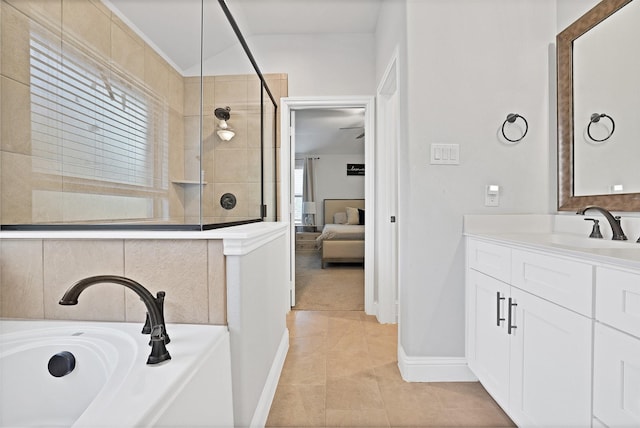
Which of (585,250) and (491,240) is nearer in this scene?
(585,250)

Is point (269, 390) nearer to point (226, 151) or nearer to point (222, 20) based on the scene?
point (226, 151)

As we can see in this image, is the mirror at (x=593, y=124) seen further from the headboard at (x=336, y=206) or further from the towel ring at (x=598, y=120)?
the headboard at (x=336, y=206)

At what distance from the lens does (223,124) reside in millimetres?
1996

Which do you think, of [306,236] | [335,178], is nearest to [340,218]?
[306,236]

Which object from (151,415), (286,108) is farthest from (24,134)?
(286,108)

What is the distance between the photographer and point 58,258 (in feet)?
3.97

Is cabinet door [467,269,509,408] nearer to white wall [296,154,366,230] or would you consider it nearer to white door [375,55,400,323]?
white door [375,55,400,323]

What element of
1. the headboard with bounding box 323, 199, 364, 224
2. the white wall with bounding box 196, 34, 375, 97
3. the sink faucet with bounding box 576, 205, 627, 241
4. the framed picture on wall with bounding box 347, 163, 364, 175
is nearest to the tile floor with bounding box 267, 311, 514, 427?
the sink faucet with bounding box 576, 205, 627, 241

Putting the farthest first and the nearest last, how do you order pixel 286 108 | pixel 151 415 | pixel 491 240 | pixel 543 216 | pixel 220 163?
pixel 286 108 → pixel 220 163 → pixel 543 216 → pixel 491 240 → pixel 151 415

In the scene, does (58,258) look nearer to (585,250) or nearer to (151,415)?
(151,415)

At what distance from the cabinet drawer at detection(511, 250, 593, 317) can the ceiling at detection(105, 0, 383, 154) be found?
1856 millimetres

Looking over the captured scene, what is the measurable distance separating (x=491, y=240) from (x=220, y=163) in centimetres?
154

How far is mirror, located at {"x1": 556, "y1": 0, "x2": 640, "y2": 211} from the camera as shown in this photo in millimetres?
1408

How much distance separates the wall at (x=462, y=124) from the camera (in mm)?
1800
